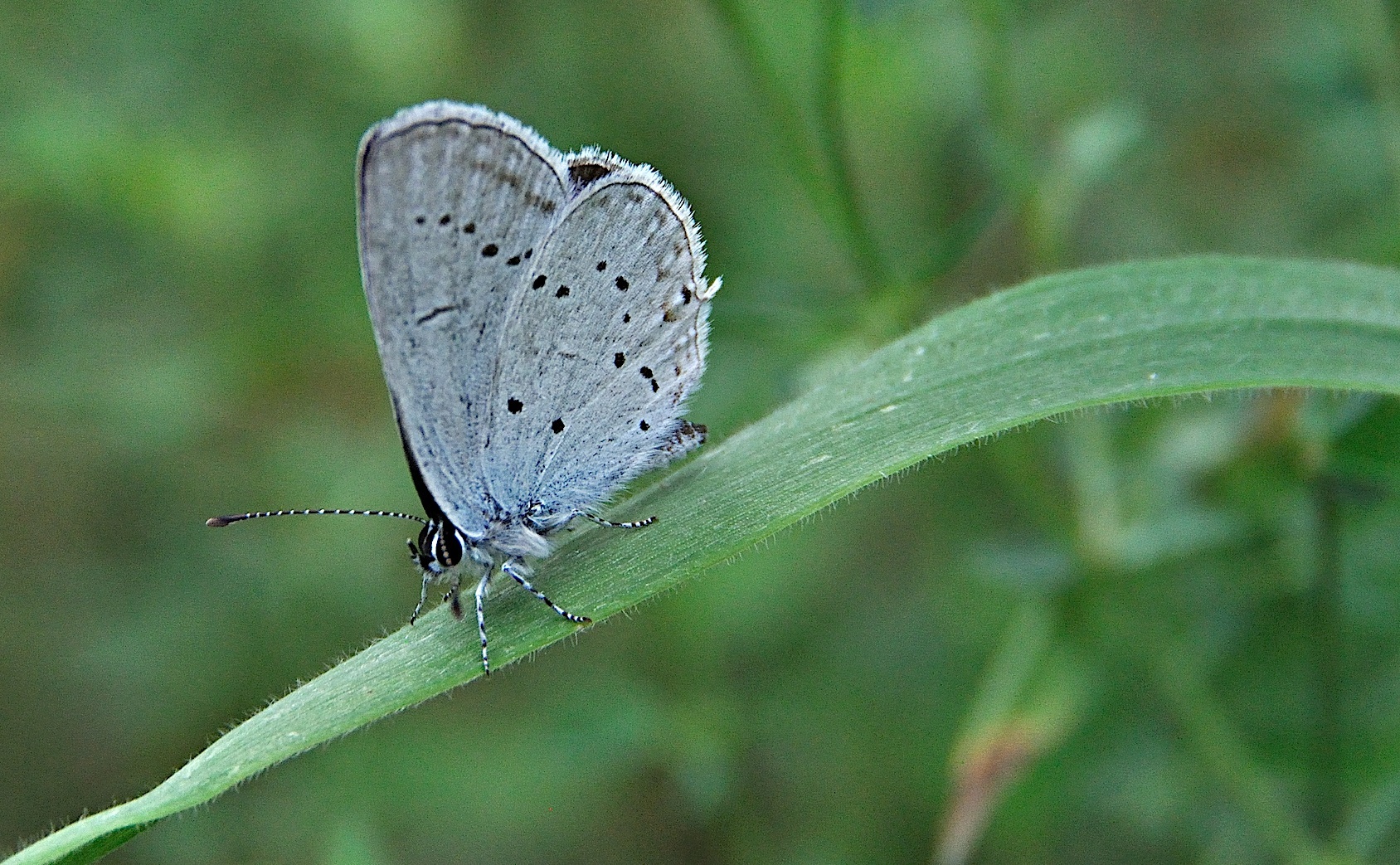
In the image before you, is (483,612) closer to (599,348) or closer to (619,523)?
(619,523)

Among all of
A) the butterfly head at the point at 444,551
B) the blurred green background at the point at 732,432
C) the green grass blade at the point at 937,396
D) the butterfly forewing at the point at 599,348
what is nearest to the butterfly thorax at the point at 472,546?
the butterfly head at the point at 444,551

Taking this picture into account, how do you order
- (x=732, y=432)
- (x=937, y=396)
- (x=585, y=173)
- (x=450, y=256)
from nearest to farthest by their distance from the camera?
(x=937, y=396), (x=450, y=256), (x=585, y=173), (x=732, y=432)

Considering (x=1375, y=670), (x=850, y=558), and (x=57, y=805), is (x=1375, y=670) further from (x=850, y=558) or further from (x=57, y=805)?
(x=57, y=805)

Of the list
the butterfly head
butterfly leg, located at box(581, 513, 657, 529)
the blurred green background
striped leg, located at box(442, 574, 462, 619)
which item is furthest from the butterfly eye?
the blurred green background

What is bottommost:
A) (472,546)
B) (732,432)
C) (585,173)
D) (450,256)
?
(472,546)

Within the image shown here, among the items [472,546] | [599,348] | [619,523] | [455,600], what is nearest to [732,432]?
[599,348]

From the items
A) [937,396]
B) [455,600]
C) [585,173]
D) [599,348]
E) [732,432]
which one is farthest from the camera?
[732,432]

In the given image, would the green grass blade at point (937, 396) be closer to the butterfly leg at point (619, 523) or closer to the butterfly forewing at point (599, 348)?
the butterfly leg at point (619, 523)
